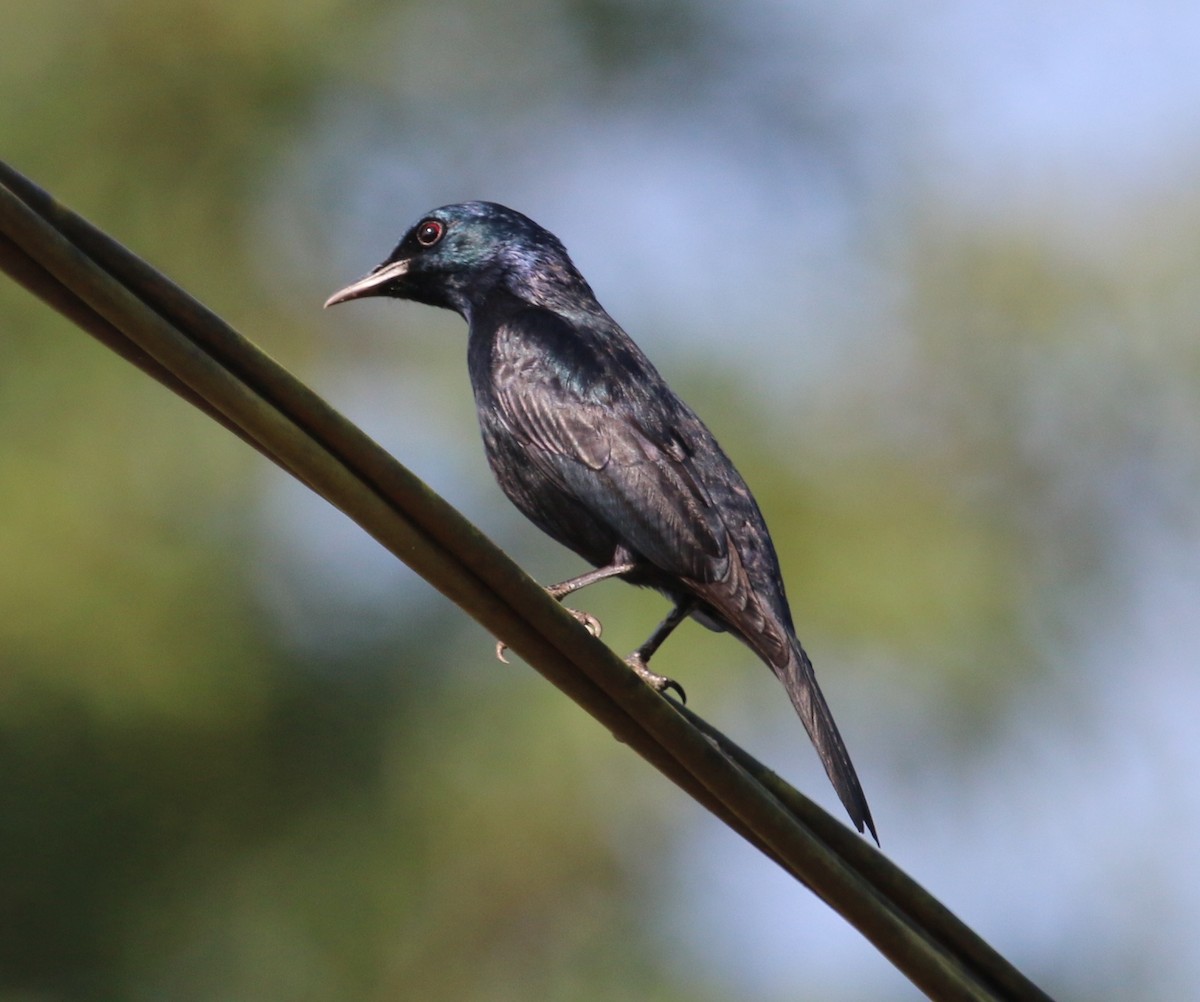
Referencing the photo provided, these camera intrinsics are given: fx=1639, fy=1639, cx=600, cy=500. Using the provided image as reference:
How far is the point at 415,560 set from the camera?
2.33 m

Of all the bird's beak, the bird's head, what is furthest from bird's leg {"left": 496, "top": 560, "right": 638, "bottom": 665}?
the bird's beak

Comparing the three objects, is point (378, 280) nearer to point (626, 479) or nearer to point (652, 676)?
point (626, 479)

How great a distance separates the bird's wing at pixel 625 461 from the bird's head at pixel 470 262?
772 mm

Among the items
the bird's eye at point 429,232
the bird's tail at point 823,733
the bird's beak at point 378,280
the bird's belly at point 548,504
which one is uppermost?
the bird's eye at point 429,232

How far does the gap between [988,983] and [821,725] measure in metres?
1.79

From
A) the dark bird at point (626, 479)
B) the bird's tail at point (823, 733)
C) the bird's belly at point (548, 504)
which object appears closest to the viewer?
the bird's tail at point (823, 733)

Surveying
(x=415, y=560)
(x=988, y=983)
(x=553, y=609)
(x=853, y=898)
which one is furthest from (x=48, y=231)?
(x=988, y=983)

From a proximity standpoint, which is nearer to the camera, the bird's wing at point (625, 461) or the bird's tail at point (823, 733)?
the bird's tail at point (823, 733)

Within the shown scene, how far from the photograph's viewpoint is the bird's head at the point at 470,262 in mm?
5855

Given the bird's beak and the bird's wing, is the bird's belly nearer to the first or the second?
the bird's wing

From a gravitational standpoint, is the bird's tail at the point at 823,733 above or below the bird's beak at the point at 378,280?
below

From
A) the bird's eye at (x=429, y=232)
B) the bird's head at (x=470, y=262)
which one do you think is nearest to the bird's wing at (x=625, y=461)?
the bird's head at (x=470, y=262)

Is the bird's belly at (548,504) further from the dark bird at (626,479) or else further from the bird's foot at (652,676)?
the bird's foot at (652,676)

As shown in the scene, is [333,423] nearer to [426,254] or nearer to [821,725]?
[821,725]
